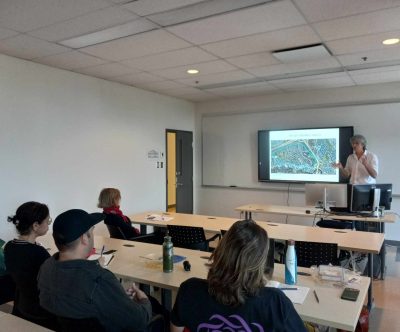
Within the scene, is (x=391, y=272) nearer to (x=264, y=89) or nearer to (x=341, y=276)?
(x=341, y=276)

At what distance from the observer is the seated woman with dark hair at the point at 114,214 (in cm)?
384

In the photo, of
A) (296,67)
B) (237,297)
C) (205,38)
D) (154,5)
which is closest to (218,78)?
(296,67)

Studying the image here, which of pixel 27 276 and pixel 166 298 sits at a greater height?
pixel 27 276

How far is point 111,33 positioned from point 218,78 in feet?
7.87

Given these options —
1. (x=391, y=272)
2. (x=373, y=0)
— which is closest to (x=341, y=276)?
(x=373, y=0)

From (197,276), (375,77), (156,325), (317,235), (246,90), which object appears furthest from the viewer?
(246,90)

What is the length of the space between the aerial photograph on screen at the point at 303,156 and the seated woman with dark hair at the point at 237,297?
5.40m

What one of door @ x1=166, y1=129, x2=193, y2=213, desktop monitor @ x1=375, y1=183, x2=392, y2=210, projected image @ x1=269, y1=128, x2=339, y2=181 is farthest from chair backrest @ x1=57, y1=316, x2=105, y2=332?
projected image @ x1=269, y1=128, x2=339, y2=181

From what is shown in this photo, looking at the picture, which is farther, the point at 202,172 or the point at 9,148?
the point at 202,172

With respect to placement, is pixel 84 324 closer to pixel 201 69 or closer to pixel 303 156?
pixel 201 69

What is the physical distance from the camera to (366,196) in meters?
4.36

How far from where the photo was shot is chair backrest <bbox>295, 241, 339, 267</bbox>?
2.82m

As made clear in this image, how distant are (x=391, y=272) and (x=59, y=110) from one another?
4986mm

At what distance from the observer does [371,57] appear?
4.44 m
